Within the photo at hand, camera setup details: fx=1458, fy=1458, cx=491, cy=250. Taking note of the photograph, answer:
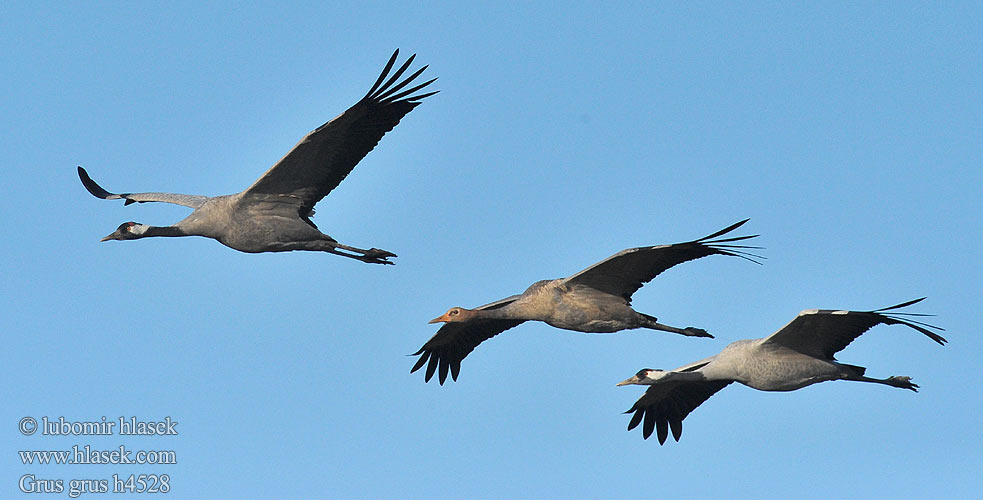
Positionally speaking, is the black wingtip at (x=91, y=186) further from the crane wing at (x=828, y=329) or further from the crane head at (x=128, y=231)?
the crane wing at (x=828, y=329)

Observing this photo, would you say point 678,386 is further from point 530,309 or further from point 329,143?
point 329,143

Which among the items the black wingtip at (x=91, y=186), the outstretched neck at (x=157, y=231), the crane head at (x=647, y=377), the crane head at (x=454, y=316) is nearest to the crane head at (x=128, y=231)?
the outstretched neck at (x=157, y=231)

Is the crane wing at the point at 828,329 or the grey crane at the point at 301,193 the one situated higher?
the grey crane at the point at 301,193

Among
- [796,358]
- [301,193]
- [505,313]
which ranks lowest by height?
[796,358]

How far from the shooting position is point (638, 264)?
18.4 metres

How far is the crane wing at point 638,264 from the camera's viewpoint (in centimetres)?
1772

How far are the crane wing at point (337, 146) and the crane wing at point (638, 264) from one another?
10.5 feet

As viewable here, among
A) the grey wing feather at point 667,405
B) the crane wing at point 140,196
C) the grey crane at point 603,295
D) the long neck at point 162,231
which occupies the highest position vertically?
the crane wing at point 140,196

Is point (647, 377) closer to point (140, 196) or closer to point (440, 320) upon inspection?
point (440, 320)

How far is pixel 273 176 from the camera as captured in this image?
62.6 ft

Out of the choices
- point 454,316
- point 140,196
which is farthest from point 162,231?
point 454,316

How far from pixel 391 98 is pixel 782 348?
5.96 meters

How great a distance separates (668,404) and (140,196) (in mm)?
8262

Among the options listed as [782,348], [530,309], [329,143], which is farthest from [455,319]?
[782,348]
